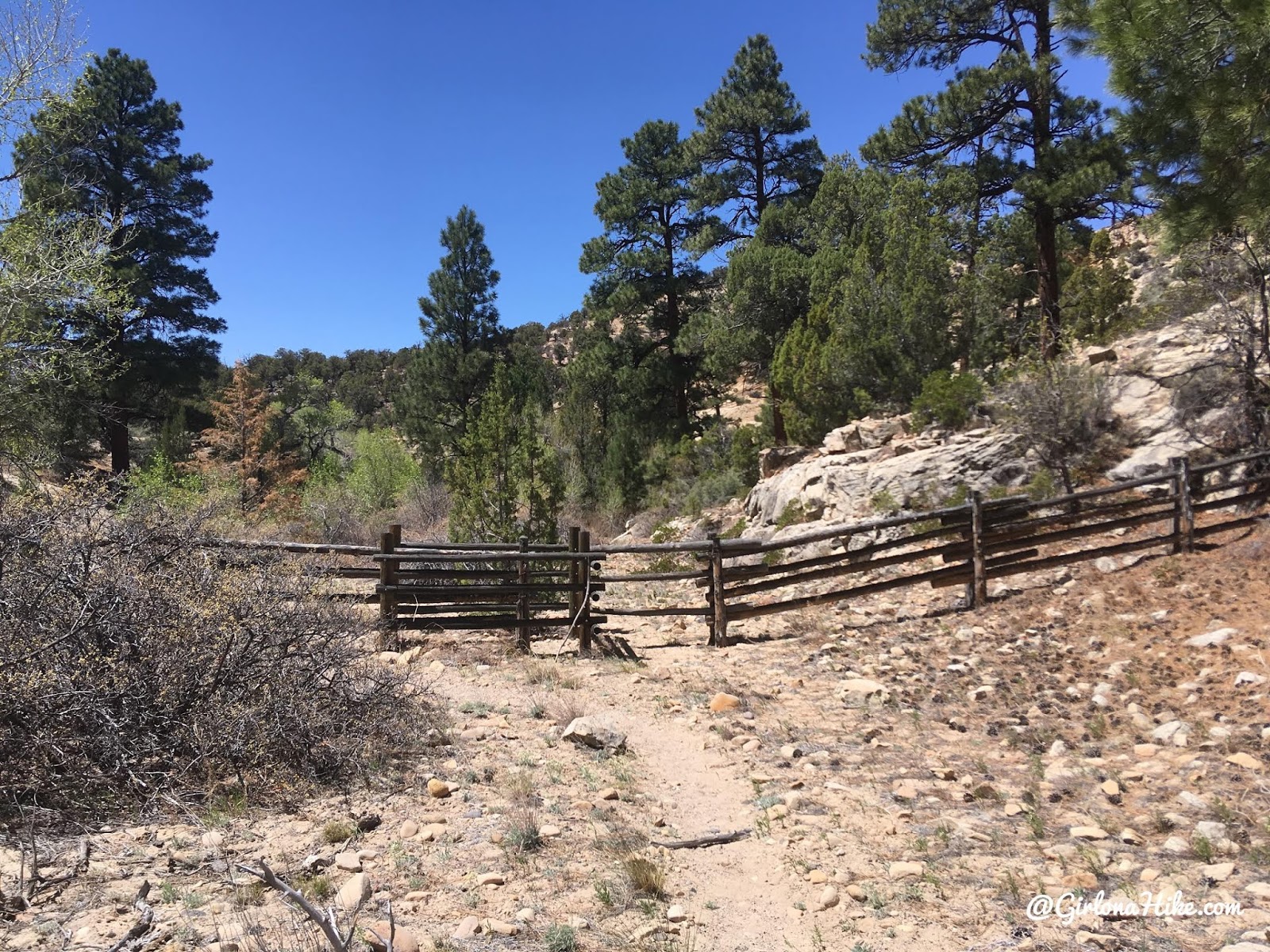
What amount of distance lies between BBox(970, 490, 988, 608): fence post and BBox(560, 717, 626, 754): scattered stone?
541 cm

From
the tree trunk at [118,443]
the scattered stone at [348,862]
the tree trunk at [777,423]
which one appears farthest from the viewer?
the tree trunk at [118,443]

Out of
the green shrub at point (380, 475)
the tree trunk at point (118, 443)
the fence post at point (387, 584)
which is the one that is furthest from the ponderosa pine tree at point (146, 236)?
the fence post at point (387, 584)

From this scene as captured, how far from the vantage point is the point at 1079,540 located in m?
10.5

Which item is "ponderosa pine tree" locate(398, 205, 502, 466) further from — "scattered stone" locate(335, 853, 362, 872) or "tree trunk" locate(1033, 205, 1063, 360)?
"scattered stone" locate(335, 853, 362, 872)

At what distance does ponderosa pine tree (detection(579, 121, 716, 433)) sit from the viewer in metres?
23.4

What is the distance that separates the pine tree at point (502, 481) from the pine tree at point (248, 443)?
12.9 metres

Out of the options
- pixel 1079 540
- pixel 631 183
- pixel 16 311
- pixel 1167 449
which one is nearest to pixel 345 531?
pixel 16 311

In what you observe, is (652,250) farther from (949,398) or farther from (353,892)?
(353,892)

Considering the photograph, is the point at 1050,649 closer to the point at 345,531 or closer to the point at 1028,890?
the point at 1028,890

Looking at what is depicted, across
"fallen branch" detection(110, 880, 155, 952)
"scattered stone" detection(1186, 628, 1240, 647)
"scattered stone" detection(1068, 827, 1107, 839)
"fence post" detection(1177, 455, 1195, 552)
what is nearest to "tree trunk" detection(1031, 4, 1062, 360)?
"fence post" detection(1177, 455, 1195, 552)

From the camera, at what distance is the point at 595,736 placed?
6.16 m

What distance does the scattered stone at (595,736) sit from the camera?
20.2 ft

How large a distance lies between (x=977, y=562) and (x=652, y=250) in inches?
662

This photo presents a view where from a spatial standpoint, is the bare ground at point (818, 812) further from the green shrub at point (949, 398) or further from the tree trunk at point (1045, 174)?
the tree trunk at point (1045, 174)
